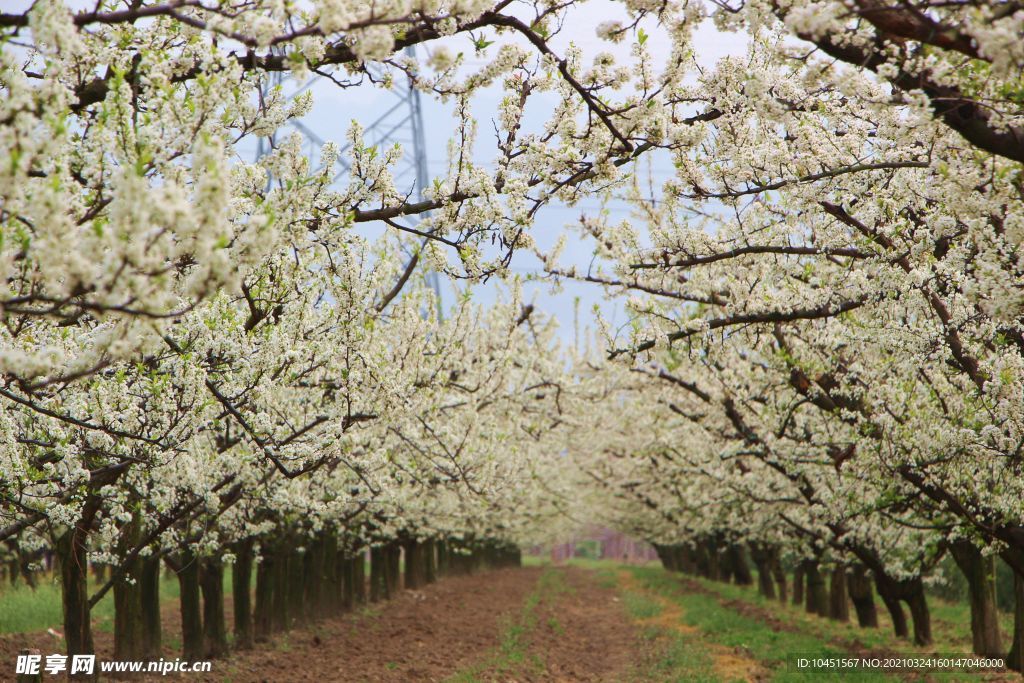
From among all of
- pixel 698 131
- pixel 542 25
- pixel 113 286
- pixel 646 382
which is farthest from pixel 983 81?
pixel 646 382

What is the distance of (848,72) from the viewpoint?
5523 mm

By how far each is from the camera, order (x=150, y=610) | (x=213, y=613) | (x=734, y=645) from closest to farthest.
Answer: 1. (x=150, y=610)
2. (x=213, y=613)
3. (x=734, y=645)

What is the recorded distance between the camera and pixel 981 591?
15.3 metres

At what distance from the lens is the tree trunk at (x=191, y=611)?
14250 mm

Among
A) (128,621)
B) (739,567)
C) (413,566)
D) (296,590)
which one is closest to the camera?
(128,621)

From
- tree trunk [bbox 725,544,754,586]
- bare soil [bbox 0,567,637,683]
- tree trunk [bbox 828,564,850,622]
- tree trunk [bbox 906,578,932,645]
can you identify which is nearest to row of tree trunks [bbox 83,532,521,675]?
bare soil [bbox 0,567,637,683]

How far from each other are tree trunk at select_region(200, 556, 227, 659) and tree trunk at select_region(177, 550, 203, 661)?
637mm

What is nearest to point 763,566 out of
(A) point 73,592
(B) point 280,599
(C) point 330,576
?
(C) point 330,576

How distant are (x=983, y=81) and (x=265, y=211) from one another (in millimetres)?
4414

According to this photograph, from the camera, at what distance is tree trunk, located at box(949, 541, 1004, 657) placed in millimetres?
14990

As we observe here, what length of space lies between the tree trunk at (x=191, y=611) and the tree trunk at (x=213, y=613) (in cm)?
64

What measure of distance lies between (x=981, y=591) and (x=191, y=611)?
1432cm

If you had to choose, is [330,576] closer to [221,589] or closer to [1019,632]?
[221,589]

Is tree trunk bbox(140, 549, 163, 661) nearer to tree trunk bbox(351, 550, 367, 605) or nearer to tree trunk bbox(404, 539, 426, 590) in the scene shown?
tree trunk bbox(351, 550, 367, 605)
